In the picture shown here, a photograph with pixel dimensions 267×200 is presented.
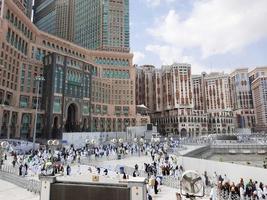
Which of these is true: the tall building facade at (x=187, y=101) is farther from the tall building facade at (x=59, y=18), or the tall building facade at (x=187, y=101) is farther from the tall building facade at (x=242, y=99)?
the tall building facade at (x=59, y=18)

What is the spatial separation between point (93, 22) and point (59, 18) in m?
32.6

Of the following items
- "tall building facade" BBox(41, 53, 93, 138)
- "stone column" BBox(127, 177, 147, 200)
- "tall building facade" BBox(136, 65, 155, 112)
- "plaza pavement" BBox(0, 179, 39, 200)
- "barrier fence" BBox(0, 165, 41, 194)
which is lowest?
"plaza pavement" BBox(0, 179, 39, 200)

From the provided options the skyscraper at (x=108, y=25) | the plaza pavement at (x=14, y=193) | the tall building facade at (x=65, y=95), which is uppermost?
the skyscraper at (x=108, y=25)

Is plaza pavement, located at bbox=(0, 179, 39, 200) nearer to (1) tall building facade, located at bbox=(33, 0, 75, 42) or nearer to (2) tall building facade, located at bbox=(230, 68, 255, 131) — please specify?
(1) tall building facade, located at bbox=(33, 0, 75, 42)

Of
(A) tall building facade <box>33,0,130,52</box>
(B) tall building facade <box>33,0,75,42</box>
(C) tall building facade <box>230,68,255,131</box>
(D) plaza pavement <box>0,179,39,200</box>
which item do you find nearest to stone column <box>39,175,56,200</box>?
(D) plaza pavement <box>0,179,39,200</box>

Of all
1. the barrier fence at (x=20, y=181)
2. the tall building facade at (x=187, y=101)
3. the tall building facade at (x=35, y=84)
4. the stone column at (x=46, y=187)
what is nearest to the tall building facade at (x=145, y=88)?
the tall building facade at (x=187, y=101)

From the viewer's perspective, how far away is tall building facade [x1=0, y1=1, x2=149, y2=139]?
6022 centimetres

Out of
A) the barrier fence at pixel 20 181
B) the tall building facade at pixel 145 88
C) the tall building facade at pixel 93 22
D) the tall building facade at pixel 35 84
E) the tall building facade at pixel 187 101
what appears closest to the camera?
the barrier fence at pixel 20 181

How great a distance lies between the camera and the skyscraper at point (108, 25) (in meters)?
115

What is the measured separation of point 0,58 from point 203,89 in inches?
4471

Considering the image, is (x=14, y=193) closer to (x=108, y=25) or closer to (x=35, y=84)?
(x=35, y=84)

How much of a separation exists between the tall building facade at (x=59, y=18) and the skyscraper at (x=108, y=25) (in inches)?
748

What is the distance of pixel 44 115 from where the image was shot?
66750mm

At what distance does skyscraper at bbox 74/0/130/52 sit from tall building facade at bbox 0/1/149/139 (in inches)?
777
